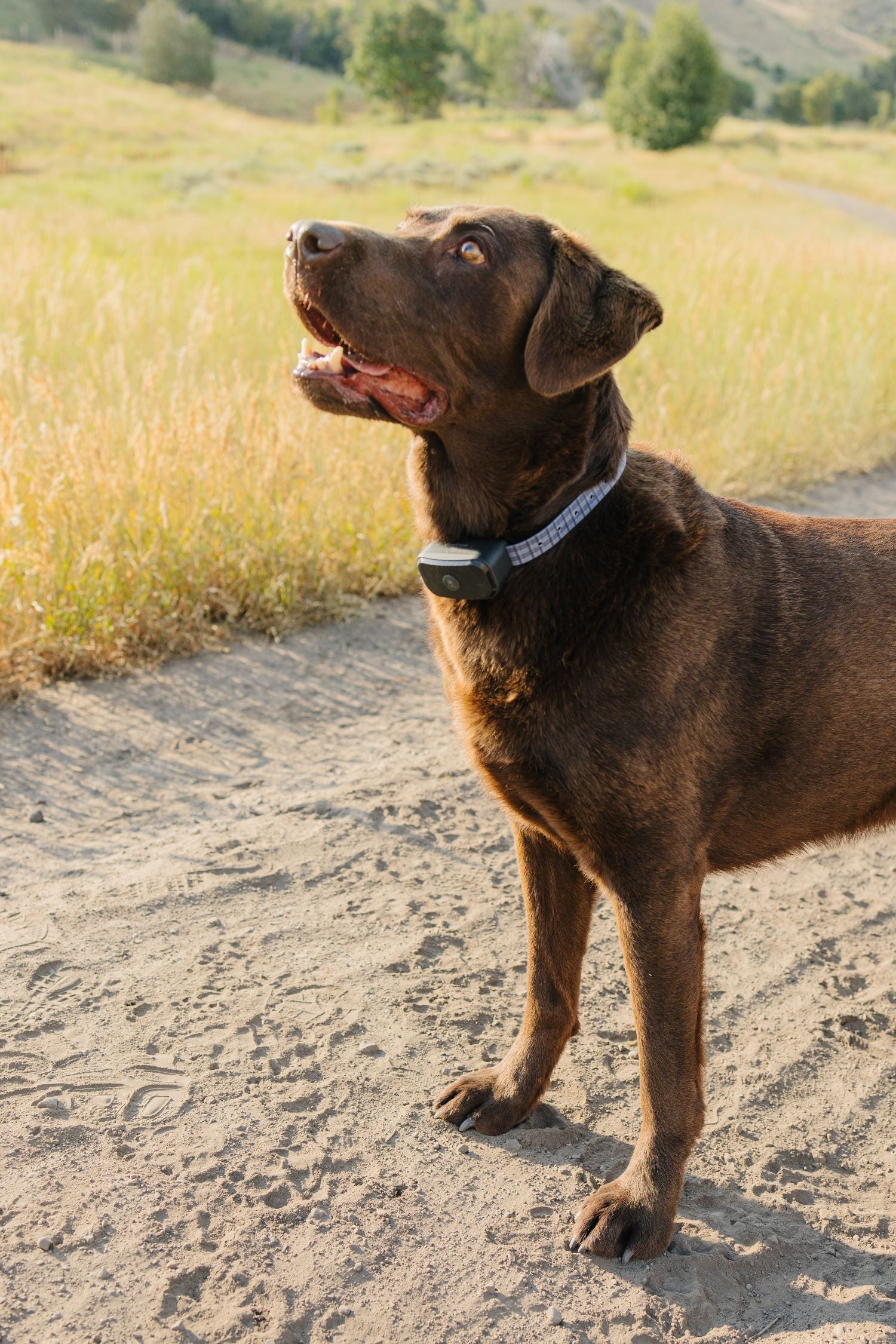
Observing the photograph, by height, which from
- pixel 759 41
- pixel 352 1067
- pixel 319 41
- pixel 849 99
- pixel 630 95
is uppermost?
pixel 759 41

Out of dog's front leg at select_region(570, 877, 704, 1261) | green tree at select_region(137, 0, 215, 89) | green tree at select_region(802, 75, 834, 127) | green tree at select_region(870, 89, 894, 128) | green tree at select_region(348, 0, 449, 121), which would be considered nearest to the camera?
dog's front leg at select_region(570, 877, 704, 1261)

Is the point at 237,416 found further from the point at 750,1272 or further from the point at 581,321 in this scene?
the point at 750,1272

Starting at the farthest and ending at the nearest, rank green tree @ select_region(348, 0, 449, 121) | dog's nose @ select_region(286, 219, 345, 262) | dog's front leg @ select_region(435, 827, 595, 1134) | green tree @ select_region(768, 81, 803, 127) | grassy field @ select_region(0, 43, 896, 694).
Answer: green tree @ select_region(768, 81, 803, 127)
green tree @ select_region(348, 0, 449, 121)
grassy field @ select_region(0, 43, 896, 694)
dog's front leg @ select_region(435, 827, 595, 1134)
dog's nose @ select_region(286, 219, 345, 262)

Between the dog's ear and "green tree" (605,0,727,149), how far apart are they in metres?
57.1

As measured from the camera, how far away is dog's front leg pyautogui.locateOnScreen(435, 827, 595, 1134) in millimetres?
2559

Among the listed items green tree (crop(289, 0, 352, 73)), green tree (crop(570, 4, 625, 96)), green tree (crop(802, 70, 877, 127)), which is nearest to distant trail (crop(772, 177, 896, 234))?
green tree (crop(570, 4, 625, 96))

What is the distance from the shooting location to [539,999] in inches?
103

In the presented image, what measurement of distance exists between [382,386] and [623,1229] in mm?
1796

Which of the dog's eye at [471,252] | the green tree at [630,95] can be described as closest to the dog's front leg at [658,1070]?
the dog's eye at [471,252]

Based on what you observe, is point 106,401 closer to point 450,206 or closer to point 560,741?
point 450,206

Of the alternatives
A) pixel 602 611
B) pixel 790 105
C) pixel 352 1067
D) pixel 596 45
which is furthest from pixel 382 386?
pixel 790 105

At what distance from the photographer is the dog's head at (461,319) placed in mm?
2115

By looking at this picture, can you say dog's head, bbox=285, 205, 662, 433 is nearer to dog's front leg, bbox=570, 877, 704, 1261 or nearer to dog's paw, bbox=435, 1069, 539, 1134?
dog's front leg, bbox=570, 877, 704, 1261

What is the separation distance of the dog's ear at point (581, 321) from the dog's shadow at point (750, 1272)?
1745 millimetres
